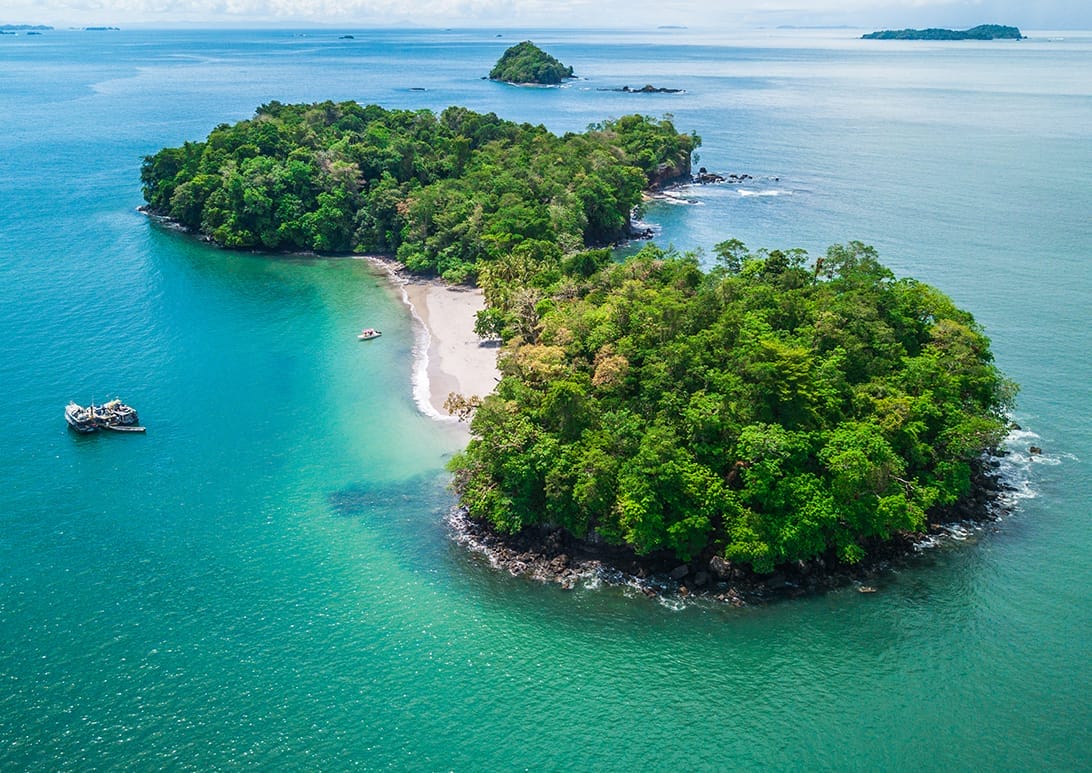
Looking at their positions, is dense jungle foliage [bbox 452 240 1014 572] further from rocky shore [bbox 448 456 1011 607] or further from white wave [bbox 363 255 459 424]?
white wave [bbox 363 255 459 424]

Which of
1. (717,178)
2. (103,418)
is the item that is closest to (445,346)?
(103,418)

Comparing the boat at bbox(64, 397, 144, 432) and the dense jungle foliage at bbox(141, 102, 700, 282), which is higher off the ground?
the dense jungle foliage at bbox(141, 102, 700, 282)

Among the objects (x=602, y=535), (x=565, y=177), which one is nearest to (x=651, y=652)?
(x=602, y=535)

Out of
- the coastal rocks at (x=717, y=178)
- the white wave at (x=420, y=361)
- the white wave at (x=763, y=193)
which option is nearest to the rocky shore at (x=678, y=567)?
the white wave at (x=420, y=361)

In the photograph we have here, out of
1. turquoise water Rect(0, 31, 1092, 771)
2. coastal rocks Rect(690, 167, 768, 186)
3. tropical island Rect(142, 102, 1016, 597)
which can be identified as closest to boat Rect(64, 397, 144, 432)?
turquoise water Rect(0, 31, 1092, 771)

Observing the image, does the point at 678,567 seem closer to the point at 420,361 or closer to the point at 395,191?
the point at 420,361

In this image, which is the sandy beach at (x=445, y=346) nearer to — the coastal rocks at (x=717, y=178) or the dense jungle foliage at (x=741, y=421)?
the dense jungle foliage at (x=741, y=421)

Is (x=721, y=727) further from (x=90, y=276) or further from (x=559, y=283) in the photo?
(x=90, y=276)
